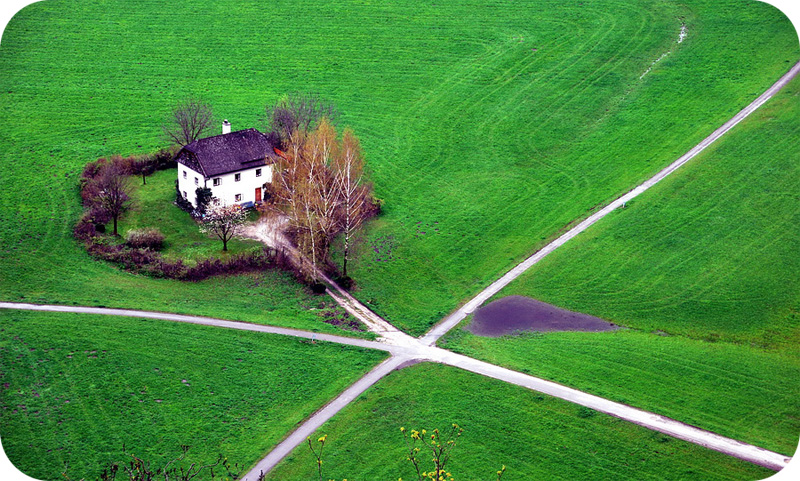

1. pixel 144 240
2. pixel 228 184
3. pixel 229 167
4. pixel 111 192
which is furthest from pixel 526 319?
pixel 111 192

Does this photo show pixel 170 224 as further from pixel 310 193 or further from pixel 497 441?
pixel 497 441

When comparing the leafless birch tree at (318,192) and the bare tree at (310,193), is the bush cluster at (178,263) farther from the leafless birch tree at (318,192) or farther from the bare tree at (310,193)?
the leafless birch tree at (318,192)

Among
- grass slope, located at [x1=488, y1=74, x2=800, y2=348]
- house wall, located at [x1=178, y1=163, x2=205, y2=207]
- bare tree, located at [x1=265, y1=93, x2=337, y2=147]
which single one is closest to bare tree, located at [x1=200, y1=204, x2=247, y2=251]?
house wall, located at [x1=178, y1=163, x2=205, y2=207]

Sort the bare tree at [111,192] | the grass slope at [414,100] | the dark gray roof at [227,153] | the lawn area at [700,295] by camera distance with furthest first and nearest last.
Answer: the dark gray roof at [227,153] → the bare tree at [111,192] → the grass slope at [414,100] → the lawn area at [700,295]

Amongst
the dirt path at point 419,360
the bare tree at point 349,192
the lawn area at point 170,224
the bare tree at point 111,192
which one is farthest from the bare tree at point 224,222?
the dirt path at point 419,360

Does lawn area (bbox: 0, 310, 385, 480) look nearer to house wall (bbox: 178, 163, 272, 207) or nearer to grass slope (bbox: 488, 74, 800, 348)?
house wall (bbox: 178, 163, 272, 207)

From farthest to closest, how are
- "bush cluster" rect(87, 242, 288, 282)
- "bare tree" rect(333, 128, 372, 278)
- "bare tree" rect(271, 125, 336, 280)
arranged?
"bare tree" rect(333, 128, 372, 278), "bare tree" rect(271, 125, 336, 280), "bush cluster" rect(87, 242, 288, 282)
